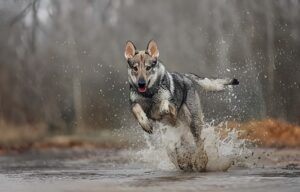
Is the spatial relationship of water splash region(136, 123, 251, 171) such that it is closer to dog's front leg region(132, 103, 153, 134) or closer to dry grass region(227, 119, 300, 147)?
dog's front leg region(132, 103, 153, 134)

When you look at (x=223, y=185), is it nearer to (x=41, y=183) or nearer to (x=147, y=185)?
(x=147, y=185)

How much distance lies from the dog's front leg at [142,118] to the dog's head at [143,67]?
304mm

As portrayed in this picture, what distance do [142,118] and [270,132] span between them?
22.1 ft

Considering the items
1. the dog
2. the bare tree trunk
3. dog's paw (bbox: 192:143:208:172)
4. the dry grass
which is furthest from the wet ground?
the bare tree trunk

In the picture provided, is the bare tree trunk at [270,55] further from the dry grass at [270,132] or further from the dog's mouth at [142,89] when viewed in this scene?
the dog's mouth at [142,89]

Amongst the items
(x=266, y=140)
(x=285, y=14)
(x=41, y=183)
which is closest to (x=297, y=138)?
(x=266, y=140)

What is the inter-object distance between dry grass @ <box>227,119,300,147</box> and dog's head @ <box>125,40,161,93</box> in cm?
536

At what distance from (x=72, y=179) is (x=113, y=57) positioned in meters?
10.0

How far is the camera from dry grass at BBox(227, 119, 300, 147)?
15070 mm

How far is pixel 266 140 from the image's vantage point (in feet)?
50.6

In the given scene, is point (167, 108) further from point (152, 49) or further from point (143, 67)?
point (152, 49)

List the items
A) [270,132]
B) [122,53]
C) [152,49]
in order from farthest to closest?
[122,53]
[270,132]
[152,49]

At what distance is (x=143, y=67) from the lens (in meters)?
9.96

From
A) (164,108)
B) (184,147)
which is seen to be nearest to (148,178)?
(164,108)
